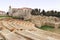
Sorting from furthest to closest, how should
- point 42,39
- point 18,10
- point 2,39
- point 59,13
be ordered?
point 18,10, point 59,13, point 2,39, point 42,39

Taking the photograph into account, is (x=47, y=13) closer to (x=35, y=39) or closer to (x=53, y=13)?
(x=53, y=13)

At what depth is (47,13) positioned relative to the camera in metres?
19.6

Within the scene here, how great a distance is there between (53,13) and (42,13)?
167cm

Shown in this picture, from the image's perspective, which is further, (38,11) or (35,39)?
(38,11)

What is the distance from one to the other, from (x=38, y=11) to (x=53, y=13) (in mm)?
2124

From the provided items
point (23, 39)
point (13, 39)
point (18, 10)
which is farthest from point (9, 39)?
point (18, 10)

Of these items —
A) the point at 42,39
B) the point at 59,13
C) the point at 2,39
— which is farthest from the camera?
the point at 59,13

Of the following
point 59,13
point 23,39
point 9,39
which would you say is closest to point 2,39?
point 9,39

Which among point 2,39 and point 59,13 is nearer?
point 2,39

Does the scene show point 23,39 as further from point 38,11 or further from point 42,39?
point 38,11

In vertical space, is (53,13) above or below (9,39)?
below

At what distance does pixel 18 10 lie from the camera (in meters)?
20.1

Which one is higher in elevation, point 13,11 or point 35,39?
point 35,39

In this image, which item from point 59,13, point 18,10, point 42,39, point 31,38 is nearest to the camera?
point 42,39
